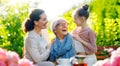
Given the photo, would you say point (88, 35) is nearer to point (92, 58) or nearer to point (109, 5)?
point (92, 58)

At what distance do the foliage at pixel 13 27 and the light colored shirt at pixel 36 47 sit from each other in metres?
3.21

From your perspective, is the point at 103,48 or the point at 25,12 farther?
the point at 25,12

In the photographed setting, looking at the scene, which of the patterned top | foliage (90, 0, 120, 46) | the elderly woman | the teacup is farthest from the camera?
foliage (90, 0, 120, 46)

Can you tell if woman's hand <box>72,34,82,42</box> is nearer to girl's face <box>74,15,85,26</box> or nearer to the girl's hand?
the girl's hand

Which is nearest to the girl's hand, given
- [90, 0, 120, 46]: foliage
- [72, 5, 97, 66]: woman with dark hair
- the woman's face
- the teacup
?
[72, 5, 97, 66]: woman with dark hair

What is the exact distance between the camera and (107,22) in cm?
999

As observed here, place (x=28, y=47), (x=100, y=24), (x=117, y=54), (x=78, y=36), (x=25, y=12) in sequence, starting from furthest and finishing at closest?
(x=100, y=24) → (x=25, y=12) → (x=78, y=36) → (x=28, y=47) → (x=117, y=54)

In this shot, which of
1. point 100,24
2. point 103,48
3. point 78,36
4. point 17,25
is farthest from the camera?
point 100,24

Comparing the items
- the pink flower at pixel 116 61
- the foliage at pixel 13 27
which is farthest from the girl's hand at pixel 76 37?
the pink flower at pixel 116 61

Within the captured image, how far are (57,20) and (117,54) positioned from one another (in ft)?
13.2

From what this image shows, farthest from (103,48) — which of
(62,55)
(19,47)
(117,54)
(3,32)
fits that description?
(117,54)

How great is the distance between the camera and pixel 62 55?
4910 mm

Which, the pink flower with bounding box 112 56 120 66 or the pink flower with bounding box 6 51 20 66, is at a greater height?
the pink flower with bounding box 6 51 20 66

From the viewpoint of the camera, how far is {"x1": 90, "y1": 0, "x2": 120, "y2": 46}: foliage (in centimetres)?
965
